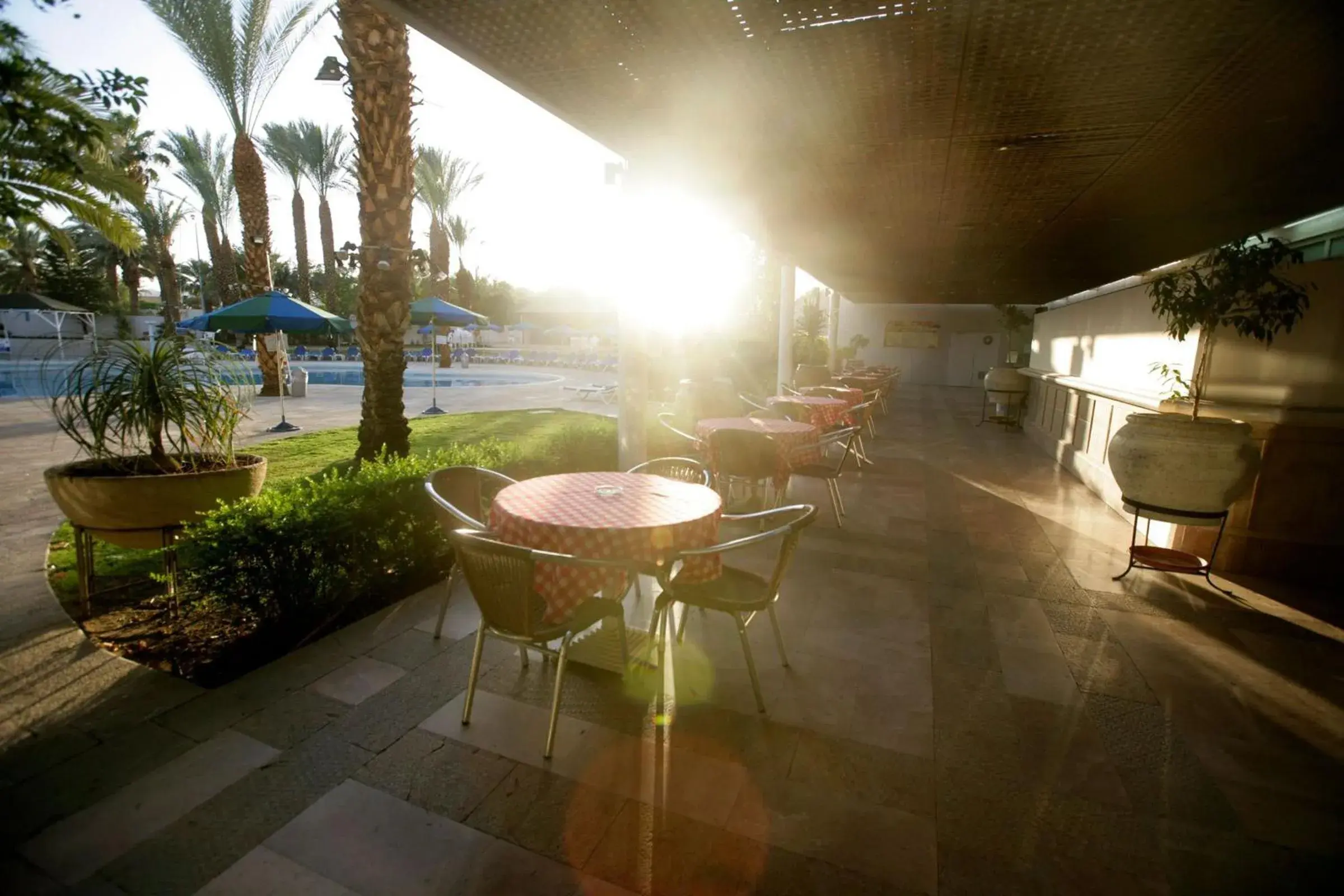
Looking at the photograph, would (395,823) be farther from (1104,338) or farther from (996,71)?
(1104,338)

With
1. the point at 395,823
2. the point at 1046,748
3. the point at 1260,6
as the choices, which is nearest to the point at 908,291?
the point at 1260,6

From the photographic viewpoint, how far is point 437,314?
444 inches

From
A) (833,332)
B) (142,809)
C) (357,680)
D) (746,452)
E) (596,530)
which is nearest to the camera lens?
(142,809)

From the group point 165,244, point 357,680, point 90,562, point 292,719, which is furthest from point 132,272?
point 292,719

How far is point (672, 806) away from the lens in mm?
1956

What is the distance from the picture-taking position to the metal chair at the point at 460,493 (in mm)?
2746

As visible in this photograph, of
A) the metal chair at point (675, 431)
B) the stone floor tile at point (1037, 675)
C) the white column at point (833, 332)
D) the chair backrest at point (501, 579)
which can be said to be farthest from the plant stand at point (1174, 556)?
the white column at point (833, 332)

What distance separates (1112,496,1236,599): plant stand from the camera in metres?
3.73

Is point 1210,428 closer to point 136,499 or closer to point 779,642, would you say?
point 779,642

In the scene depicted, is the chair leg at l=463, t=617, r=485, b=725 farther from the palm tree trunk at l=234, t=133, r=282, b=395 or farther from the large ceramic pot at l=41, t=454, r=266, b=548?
the palm tree trunk at l=234, t=133, r=282, b=395

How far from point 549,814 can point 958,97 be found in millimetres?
3893

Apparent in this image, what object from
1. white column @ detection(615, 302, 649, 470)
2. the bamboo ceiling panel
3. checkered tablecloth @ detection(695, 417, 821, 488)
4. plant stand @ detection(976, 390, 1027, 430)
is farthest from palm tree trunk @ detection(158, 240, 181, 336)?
plant stand @ detection(976, 390, 1027, 430)

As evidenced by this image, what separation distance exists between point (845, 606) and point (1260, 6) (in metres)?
3.14

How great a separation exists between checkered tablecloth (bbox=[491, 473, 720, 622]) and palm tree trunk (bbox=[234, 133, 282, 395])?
12.3m
